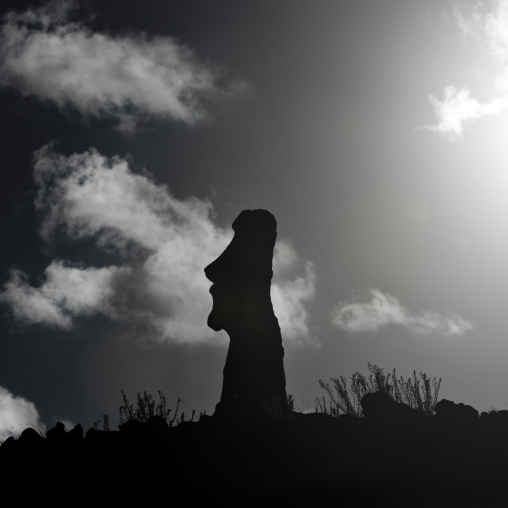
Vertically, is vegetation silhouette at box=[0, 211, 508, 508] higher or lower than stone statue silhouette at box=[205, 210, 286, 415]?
lower

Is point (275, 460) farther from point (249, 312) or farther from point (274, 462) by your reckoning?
point (249, 312)

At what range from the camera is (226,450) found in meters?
9.52

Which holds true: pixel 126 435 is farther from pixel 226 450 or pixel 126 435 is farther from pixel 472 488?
pixel 472 488

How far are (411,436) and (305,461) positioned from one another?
2046 millimetres

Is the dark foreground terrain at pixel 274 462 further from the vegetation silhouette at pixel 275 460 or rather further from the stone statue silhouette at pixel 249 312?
the stone statue silhouette at pixel 249 312

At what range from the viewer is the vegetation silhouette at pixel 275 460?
870 centimetres

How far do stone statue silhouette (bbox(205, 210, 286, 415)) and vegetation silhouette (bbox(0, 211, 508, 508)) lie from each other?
184 inches

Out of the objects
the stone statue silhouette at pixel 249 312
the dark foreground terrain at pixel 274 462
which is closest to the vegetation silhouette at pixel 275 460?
the dark foreground terrain at pixel 274 462

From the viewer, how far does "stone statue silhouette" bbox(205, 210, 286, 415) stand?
1588cm

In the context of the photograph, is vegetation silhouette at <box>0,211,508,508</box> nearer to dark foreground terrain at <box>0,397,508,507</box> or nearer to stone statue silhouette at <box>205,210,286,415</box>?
dark foreground terrain at <box>0,397,508,507</box>

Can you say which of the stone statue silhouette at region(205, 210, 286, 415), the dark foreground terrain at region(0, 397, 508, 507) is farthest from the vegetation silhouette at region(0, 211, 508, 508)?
the stone statue silhouette at region(205, 210, 286, 415)

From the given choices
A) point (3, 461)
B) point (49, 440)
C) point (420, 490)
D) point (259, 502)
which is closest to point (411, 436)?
point (420, 490)

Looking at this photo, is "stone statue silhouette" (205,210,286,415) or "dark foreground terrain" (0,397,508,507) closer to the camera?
"dark foreground terrain" (0,397,508,507)

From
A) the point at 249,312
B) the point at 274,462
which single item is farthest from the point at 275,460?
the point at 249,312
